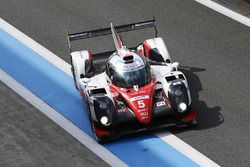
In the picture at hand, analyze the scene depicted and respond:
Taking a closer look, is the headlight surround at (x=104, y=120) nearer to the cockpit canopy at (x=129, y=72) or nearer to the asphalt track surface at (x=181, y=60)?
the asphalt track surface at (x=181, y=60)

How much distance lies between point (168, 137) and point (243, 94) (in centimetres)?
241

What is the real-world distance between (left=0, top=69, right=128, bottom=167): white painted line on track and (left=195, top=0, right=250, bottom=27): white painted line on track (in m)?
6.02

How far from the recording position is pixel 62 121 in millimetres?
15961

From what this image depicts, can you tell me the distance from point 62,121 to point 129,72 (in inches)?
71.8

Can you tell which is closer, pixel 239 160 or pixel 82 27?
pixel 239 160

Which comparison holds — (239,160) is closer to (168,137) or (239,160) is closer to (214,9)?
(168,137)

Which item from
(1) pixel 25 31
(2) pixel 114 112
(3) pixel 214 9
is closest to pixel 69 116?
(2) pixel 114 112

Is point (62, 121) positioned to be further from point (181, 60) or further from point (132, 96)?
point (181, 60)

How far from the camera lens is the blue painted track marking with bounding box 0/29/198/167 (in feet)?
47.8

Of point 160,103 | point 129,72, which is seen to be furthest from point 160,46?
point 160,103

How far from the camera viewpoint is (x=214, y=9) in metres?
20.6

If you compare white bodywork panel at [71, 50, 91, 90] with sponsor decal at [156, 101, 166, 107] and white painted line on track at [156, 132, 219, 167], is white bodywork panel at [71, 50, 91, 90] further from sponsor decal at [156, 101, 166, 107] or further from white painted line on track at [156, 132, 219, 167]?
white painted line on track at [156, 132, 219, 167]

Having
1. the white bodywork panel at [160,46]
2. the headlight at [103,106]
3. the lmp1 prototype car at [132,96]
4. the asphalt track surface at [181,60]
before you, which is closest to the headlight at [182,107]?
the lmp1 prototype car at [132,96]

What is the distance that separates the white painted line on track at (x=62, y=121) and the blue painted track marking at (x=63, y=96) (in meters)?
0.11
